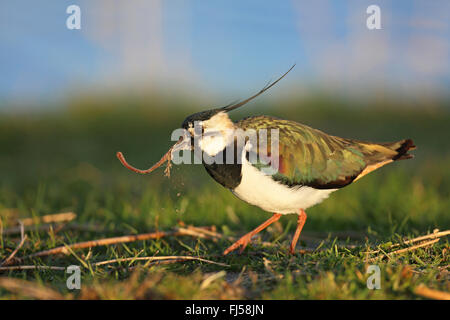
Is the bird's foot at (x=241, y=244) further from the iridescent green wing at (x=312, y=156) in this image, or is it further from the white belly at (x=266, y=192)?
the iridescent green wing at (x=312, y=156)

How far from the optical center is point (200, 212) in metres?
5.12

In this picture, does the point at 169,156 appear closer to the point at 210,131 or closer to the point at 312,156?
the point at 210,131

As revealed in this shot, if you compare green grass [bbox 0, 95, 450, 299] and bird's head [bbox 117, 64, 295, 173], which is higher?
bird's head [bbox 117, 64, 295, 173]

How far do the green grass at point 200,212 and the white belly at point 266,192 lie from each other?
1.22 ft

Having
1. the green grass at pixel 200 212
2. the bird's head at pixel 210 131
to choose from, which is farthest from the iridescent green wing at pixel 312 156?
the green grass at pixel 200 212

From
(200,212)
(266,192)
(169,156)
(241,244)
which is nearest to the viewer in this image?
(266,192)

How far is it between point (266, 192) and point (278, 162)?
0.77ft

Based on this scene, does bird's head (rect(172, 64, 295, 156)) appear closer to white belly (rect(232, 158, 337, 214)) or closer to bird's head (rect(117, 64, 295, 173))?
bird's head (rect(117, 64, 295, 173))

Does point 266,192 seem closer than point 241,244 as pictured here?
Yes

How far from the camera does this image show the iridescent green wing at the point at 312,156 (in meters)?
3.58

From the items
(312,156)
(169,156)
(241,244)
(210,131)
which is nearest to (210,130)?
(210,131)

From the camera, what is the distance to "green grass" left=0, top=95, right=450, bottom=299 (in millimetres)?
2977

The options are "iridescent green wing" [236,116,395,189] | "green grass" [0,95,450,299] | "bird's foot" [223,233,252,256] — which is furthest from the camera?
"bird's foot" [223,233,252,256]

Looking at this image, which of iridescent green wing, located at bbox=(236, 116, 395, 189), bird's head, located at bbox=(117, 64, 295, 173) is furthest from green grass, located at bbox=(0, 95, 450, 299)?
iridescent green wing, located at bbox=(236, 116, 395, 189)
